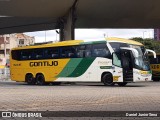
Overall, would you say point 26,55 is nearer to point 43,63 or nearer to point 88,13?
point 43,63

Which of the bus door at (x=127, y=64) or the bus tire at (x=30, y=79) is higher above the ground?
the bus door at (x=127, y=64)

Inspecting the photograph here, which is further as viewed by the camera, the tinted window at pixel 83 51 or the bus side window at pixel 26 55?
the bus side window at pixel 26 55

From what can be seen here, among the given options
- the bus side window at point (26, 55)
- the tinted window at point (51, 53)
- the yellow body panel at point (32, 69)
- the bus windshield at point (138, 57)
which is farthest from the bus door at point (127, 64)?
the bus side window at point (26, 55)

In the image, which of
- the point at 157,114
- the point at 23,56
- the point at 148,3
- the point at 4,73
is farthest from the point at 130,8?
the point at 157,114

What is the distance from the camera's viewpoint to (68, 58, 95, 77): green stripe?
25.9 meters

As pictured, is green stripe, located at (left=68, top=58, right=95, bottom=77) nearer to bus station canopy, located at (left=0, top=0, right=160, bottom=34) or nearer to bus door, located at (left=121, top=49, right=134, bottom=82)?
bus door, located at (left=121, top=49, right=134, bottom=82)

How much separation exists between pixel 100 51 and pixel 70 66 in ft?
8.03

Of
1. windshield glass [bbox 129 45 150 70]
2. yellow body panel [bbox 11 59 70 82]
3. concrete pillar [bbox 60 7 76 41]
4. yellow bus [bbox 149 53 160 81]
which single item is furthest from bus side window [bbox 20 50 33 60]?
yellow bus [bbox 149 53 160 81]

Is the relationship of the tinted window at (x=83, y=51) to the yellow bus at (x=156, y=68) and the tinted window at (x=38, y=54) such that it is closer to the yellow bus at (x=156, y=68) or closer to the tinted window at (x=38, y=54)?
the tinted window at (x=38, y=54)

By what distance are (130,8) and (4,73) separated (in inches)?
690

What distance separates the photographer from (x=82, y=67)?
2614 cm

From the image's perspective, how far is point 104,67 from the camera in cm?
2538

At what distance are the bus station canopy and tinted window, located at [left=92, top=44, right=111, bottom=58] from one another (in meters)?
8.05

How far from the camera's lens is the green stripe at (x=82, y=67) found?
84.8ft
